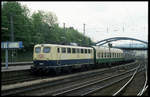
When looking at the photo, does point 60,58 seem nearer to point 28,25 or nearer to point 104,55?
point 104,55

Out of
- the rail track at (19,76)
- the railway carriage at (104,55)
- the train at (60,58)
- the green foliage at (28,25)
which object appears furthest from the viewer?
the green foliage at (28,25)

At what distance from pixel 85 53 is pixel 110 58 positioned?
12.1 m

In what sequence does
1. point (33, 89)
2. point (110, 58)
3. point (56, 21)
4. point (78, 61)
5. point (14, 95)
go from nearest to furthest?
point (14, 95) → point (33, 89) → point (78, 61) → point (110, 58) → point (56, 21)

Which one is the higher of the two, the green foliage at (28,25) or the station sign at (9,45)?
the green foliage at (28,25)

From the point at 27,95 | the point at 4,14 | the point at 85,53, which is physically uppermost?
the point at 4,14

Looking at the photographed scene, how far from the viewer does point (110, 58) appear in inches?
1515

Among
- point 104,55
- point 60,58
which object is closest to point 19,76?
point 60,58

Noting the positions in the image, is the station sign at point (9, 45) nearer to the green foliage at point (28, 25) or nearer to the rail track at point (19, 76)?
the rail track at point (19, 76)

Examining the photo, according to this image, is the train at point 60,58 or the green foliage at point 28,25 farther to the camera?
the green foliage at point 28,25

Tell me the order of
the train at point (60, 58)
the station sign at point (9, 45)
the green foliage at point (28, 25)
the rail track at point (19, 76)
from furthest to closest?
the green foliage at point (28, 25)
the station sign at point (9, 45)
the train at point (60, 58)
the rail track at point (19, 76)

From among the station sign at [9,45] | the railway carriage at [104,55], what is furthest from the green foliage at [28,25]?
the station sign at [9,45]

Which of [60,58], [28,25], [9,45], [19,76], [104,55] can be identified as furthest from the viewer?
[28,25]

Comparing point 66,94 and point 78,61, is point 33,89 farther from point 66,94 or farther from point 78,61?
point 78,61

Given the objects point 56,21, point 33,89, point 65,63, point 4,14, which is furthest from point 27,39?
point 33,89
